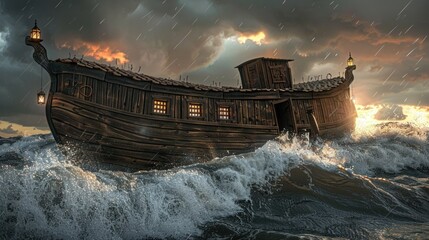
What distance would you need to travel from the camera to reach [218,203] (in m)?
7.95

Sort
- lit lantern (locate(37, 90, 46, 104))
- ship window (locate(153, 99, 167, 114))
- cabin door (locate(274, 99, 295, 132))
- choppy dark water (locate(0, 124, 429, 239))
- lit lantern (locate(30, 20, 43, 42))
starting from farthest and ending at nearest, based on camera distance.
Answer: cabin door (locate(274, 99, 295, 132)) → ship window (locate(153, 99, 167, 114)) → lit lantern (locate(37, 90, 46, 104)) → lit lantern (locate(30, 20, 43, 42)) → choppy dark water (locate(0, 124, 429, 239))

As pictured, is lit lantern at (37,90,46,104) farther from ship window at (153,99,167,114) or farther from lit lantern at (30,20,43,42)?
ship window at (153,99,167,114)

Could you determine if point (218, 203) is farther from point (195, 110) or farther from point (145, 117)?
point (195, 110)

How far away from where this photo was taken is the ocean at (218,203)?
5.99m

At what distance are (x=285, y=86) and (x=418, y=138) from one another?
9542 millimetres

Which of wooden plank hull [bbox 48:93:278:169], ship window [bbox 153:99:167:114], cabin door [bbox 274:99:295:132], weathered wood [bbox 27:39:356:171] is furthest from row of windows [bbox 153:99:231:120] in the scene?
cabin door [bbox 274:99:295:132]

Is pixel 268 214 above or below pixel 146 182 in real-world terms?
below

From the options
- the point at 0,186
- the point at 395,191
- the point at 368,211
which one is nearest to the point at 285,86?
the point at 395,191

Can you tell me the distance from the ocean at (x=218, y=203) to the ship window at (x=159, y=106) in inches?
132

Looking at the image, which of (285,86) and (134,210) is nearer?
(134,210)

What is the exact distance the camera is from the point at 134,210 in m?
6.69

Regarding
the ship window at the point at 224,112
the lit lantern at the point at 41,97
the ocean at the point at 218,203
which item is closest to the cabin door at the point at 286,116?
the ship window at the point at 224,112

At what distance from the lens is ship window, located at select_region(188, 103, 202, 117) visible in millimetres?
14336

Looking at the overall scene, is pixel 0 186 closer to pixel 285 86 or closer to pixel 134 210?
pixel 134 210
